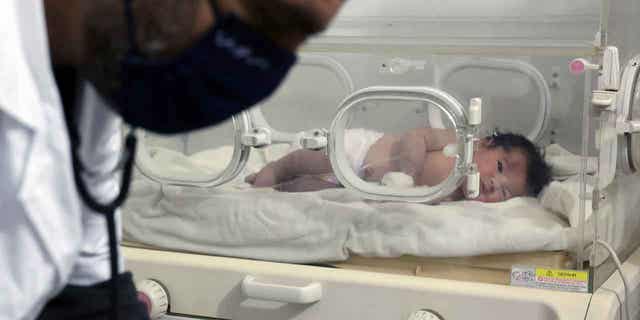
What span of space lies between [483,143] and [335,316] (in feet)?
1.14

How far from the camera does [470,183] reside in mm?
1294

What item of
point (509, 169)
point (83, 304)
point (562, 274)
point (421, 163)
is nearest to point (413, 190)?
point (421, 163)

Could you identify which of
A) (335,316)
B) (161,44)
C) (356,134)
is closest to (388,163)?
(356,134)

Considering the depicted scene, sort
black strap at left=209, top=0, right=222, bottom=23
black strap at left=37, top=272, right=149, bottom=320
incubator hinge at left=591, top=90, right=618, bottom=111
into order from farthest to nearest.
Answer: incubator hinge at left=591, top=90, right=618, bottom=111, black strap at left=37, top=272, right=149, bottom=320, black strap at left=209, top=0, right=222, bottom=23

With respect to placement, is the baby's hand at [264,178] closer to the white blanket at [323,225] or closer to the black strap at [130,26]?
the white blanket at [323,225]

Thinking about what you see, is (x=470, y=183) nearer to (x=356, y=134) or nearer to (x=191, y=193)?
(x=356, y=134)

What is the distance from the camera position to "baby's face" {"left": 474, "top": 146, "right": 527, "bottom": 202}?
4.23ft

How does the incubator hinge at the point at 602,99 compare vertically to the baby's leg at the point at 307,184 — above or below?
above

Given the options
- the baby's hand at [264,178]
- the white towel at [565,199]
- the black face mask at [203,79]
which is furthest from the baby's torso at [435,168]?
the black face mask at [203,79]

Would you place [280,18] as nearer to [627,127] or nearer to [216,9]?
[216,9]

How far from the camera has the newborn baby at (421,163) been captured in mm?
1292

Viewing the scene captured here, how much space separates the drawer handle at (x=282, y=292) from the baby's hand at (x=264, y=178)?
0.17m

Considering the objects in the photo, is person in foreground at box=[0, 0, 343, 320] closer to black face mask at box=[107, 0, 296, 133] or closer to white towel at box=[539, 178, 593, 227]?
black face mask at box=[107, 0, 296, 133]

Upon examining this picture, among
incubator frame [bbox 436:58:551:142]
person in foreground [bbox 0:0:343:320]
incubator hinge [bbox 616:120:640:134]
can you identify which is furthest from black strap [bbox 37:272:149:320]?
incubator hinge [bbox 616:120:640:134]
